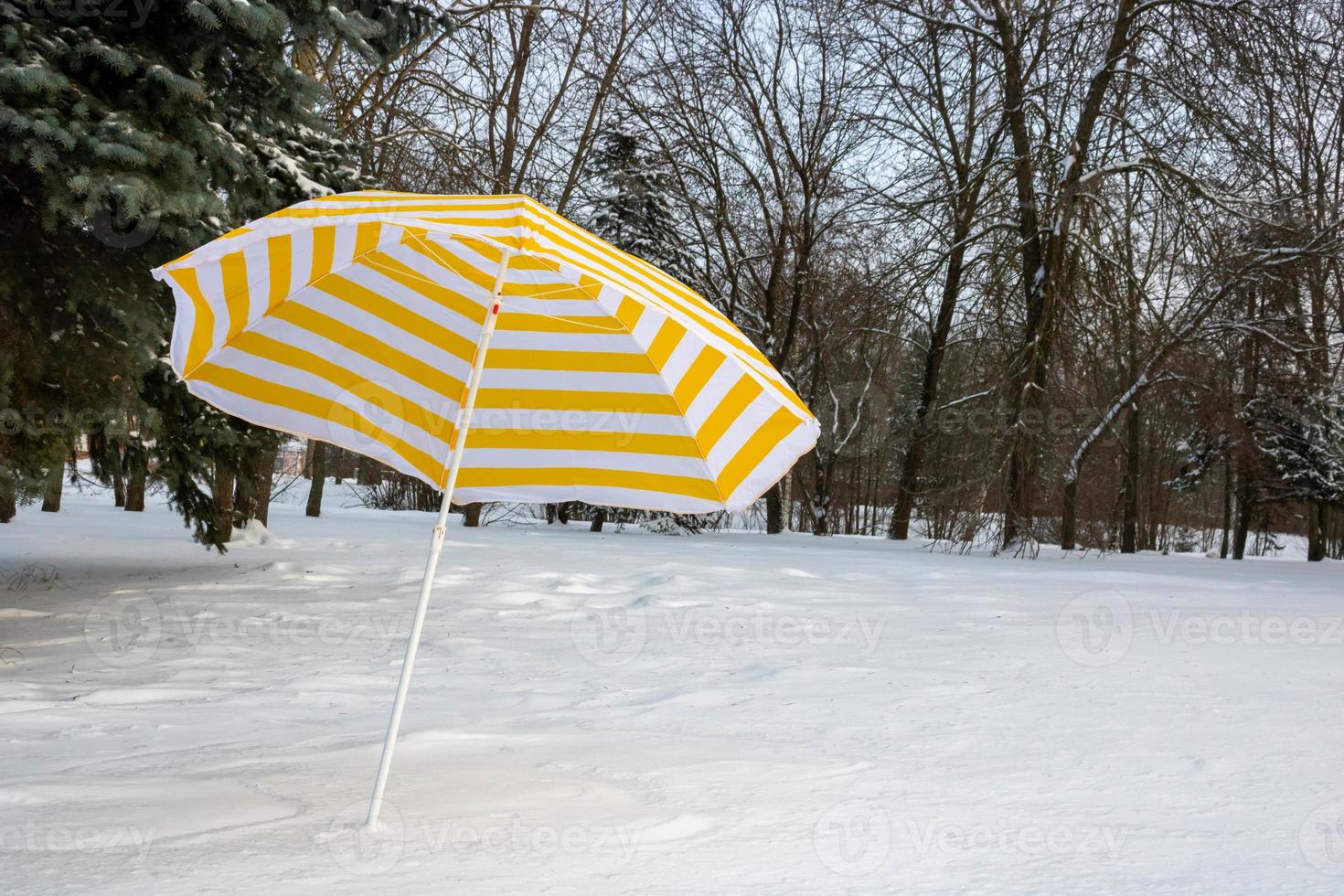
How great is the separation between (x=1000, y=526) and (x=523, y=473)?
385 inches

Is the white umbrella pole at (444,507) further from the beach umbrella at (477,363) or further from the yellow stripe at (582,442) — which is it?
the yellow stripe at (582,442)

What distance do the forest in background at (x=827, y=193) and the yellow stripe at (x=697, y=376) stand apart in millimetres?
3133

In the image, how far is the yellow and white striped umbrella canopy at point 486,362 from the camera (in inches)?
119

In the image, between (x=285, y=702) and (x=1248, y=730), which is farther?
(x=285, y=702)

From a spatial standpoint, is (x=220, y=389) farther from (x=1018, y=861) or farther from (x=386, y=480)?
(x=386, y=480)

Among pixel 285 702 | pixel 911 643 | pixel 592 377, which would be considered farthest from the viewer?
pixel 911 643

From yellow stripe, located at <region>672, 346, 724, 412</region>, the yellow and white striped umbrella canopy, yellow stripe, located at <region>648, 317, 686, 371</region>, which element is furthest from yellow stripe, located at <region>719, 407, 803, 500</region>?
yellow stripe, located at <region>648, 317, 686, 371</region>

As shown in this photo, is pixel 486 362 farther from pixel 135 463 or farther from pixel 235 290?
pixel 135 463

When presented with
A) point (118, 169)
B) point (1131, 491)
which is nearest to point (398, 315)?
point (118, 169)

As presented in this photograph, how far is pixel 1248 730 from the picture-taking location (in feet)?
12.2

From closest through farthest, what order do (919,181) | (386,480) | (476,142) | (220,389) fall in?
(220,389) → (919,181) → (476,142) → (386,480)

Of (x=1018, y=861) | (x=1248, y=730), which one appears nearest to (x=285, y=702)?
(x=1018, y=861)

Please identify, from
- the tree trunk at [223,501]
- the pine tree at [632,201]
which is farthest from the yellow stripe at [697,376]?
the pine tree at [632,201]

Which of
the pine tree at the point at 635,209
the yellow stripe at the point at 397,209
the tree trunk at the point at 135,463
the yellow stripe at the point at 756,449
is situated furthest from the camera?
the pine tree at the point at 635,209
